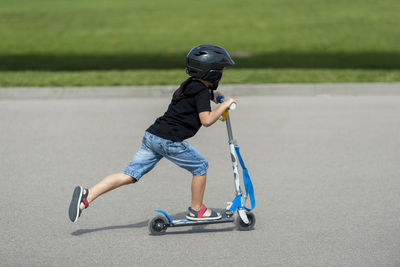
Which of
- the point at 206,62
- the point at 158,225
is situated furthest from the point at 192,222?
the point at 206,62

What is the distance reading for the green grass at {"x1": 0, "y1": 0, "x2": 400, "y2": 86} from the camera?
44.8ft

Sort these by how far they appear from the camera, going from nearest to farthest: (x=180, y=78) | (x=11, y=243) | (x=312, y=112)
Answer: (x=11, y=243) → (x=312, y=112) → (x=180, y=78)

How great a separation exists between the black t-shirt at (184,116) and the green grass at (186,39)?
7555mm

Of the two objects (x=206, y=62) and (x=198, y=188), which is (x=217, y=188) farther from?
(x=206, y=62)

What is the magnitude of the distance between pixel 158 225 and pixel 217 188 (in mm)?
1432

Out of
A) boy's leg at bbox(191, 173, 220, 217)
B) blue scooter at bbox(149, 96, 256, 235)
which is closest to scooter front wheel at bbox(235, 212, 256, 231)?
blue scooter at bbox(149, 96, 256, 235)

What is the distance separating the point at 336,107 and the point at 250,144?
2901mm

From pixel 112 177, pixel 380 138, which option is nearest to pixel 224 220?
pixel 112 177

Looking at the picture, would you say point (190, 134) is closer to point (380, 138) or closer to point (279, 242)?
point (279, 242)

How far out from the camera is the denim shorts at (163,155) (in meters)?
5.01

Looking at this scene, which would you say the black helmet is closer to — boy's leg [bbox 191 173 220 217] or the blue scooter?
the blue scooter

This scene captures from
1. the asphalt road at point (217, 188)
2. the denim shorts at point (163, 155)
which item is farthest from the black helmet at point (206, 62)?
the asphalt road at point (217, 188)

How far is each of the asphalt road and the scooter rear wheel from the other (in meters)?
0.06

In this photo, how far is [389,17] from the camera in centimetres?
2381
